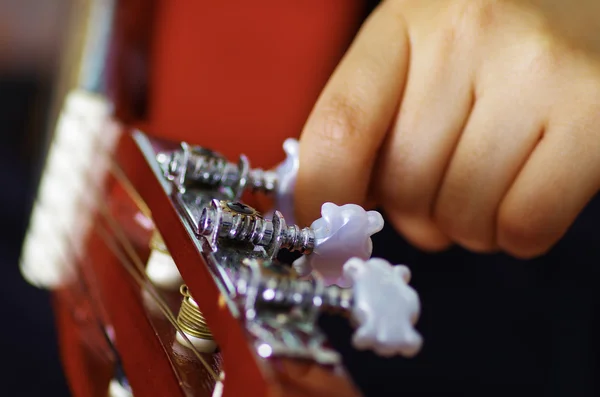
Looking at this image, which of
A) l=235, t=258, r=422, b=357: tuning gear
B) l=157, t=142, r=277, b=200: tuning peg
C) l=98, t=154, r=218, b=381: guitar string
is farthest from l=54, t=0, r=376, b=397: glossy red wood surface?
l=235, t=258, r=422, b=357: tuning gear

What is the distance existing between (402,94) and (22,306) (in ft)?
2.15

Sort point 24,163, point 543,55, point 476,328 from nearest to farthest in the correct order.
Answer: point 543,55, point 476,328, point 24,163

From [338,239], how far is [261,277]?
3.4 inches

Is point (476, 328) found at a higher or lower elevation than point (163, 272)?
lower

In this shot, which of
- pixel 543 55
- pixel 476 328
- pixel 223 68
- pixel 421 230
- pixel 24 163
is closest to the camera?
pixel 543 55

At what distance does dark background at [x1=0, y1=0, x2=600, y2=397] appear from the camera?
839 millimetres

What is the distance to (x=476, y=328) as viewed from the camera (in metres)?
0.97

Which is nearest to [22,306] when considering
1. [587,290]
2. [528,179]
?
[528,179]

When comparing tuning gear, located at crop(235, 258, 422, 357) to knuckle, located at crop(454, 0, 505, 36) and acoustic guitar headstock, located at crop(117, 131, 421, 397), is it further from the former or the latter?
knuckle, located at crop(454, 0, 505, 36)

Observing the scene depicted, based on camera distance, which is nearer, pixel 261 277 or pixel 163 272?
pixel 261 277

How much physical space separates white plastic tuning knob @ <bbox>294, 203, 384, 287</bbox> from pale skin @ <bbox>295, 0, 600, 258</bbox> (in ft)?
0.23

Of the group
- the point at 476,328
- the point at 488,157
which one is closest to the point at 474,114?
the point at 488,157

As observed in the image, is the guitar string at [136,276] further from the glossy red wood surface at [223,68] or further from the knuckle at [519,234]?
the knuckle at [519,234]

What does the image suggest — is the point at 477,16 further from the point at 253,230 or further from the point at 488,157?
the point at 253,230
